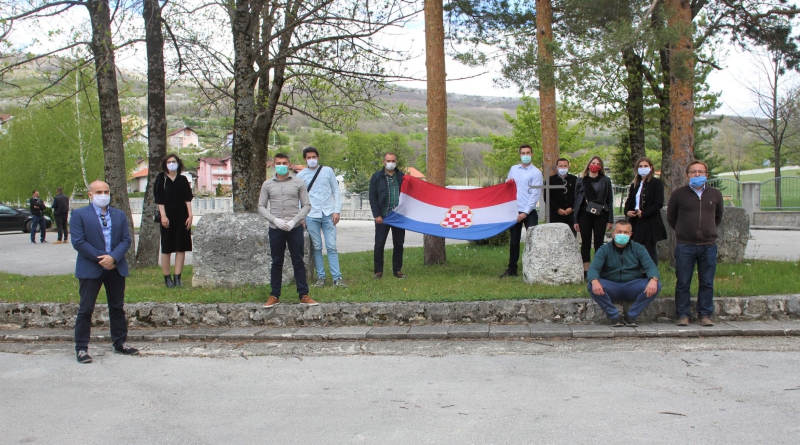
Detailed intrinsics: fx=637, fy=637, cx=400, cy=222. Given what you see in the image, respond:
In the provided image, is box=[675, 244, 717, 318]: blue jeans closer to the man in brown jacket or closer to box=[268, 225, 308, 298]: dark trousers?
the man in brown jacket

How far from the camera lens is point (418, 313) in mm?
7984

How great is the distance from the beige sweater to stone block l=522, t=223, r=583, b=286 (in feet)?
10.6

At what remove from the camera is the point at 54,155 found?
45.6m

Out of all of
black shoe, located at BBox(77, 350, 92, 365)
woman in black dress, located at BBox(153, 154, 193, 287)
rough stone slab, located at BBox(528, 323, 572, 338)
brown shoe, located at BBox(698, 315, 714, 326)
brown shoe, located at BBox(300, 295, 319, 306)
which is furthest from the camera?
woman in black dress, located at BBox(153, 154, 193, 287)

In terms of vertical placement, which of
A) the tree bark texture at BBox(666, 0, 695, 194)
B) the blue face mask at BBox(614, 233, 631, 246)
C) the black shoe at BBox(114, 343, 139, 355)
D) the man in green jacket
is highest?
the tree bark texture at BBox(666, 0, 695, 194)

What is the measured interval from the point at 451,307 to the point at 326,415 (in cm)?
340

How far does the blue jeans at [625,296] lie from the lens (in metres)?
7.45

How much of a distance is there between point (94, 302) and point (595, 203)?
21.9 feet

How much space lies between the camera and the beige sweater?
8258 mm

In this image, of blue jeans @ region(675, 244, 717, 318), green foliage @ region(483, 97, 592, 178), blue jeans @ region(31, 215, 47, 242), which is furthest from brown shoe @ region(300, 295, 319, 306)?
green foliage @ region(483, 97, 592, 178)

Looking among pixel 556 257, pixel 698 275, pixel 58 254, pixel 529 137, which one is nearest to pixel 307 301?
pixel 556 257

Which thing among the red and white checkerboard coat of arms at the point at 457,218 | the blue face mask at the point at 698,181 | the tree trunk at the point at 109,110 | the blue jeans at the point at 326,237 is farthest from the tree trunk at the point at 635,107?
the tree trunk at the point at 109,110

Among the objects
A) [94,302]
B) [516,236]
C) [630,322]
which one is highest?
[516,236]

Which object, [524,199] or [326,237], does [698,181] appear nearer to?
[524,199]
